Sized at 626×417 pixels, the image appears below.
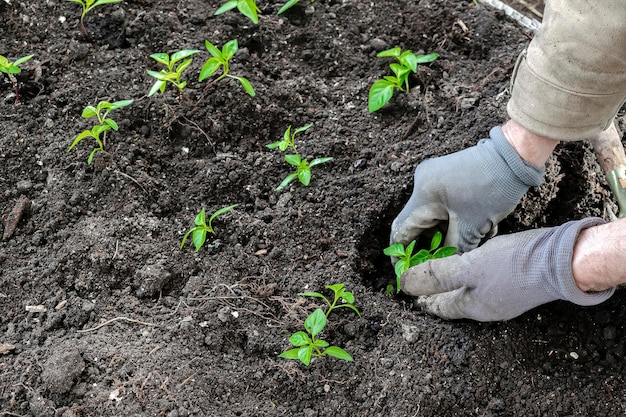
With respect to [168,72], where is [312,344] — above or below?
below

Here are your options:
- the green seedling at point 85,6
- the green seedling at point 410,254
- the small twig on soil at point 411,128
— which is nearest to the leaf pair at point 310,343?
the green seedling at point 410,254

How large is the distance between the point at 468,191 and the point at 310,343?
25.3 inches

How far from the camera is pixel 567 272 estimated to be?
1554 millimetres

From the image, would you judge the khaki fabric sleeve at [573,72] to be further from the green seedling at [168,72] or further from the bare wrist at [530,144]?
the green seedling at [168,72]

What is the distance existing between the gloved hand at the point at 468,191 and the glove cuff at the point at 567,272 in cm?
31

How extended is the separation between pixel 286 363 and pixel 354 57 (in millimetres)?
1203

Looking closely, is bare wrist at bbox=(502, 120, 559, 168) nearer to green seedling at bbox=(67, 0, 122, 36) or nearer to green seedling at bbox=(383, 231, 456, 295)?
green seedling at bbox=(383, 231, 456, 295)

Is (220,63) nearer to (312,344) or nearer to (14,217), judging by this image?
(14,217)

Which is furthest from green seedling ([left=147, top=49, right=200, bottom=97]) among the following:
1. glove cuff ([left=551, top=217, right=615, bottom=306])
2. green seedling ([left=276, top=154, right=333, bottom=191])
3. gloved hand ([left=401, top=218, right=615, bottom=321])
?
glove cuff ([left=551, top=217, right=615, bottom=306])

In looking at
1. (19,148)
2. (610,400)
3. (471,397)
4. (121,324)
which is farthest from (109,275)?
(610,400)

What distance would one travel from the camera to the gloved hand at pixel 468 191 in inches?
74.2

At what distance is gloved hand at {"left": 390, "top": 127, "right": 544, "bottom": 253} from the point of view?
1.89 m

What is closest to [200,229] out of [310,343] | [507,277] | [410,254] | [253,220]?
[253,220]

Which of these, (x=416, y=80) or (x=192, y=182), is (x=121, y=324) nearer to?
(x=192, y=182)
